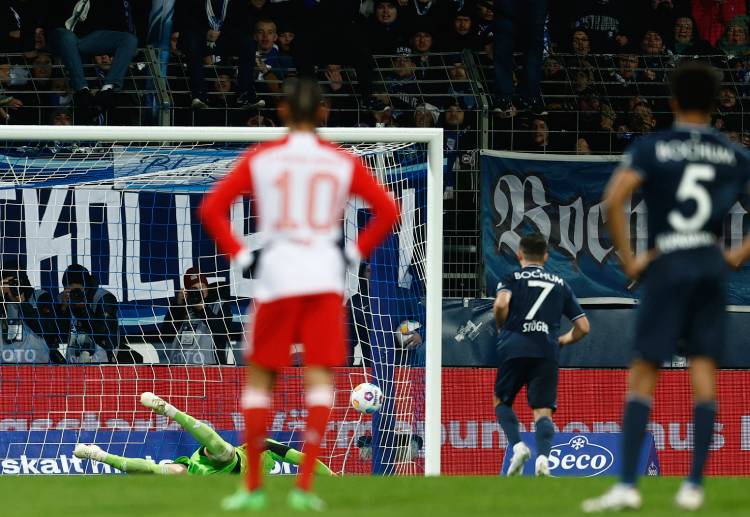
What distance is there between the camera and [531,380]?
11445 millimetres

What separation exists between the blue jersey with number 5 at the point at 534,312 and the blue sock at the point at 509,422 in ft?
1.31

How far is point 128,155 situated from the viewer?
1300cm

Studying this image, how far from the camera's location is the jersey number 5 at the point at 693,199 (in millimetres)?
5730

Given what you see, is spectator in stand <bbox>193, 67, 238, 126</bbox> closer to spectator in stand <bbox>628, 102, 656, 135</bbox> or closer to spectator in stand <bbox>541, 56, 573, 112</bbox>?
spectator in stand <bbox>541, 56, 573, 112</bbox>

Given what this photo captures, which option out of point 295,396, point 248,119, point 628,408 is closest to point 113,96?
point 248,119

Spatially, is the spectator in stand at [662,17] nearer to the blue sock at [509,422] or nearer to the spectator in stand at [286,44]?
the spectator in stand at [286,44]

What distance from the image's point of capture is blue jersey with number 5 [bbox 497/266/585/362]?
37.0 ft

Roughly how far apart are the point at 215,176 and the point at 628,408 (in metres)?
7.72

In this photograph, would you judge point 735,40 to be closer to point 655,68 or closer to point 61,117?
point 655,68

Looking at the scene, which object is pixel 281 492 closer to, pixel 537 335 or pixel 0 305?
pixel 537 335

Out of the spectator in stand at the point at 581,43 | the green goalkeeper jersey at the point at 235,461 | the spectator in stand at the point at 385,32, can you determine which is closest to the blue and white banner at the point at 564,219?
the spectator in stand at the point at 581,43

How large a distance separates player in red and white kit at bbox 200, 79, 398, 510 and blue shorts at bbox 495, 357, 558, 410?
567cm

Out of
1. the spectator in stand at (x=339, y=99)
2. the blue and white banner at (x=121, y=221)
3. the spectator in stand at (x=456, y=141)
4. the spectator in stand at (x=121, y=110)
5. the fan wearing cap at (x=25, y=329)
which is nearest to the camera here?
the fan wearing cap at (x=25, y=329)

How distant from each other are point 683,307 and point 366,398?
585 cm
